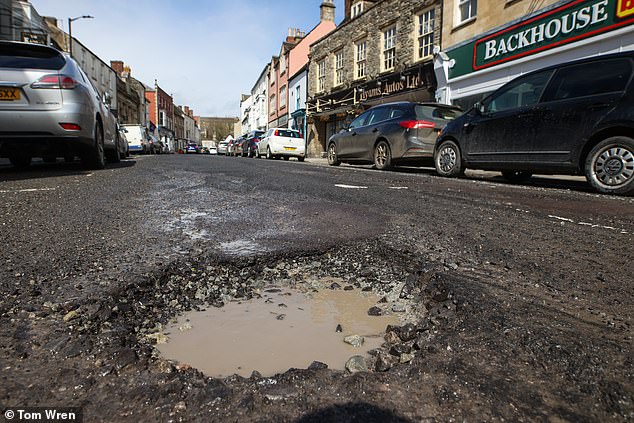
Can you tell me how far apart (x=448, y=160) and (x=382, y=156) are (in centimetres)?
224

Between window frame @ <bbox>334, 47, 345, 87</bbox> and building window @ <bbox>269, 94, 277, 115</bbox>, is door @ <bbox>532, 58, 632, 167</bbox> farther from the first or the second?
building window @ <bbox>269, 94, 277, 115</bbox>

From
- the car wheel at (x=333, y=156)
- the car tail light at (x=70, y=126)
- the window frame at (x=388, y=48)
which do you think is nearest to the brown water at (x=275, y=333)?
the car tail light at (x=70, y=126)

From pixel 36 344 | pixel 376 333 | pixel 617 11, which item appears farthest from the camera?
pixel 617 11

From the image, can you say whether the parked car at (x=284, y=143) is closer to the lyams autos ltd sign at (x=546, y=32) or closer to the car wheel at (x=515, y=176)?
the lyams autos ltd sign at (x=546, y=32)

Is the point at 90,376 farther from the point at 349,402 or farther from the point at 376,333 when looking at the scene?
the point at 376,333

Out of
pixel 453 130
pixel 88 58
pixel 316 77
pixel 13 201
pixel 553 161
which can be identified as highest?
pixel 88 58

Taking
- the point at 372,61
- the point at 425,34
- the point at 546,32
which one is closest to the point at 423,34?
the point at 425,34

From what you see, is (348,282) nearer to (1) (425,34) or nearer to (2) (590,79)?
(2) (590,79)

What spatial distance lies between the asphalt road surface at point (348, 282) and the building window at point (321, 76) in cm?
2311

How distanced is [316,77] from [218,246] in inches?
1007

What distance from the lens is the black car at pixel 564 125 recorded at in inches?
197

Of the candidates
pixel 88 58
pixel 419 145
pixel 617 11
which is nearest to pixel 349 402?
pixel 419 145

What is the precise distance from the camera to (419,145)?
8.72 m

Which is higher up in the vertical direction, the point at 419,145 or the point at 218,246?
the point at 419,145
